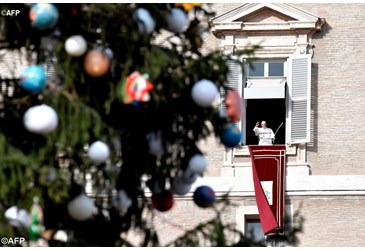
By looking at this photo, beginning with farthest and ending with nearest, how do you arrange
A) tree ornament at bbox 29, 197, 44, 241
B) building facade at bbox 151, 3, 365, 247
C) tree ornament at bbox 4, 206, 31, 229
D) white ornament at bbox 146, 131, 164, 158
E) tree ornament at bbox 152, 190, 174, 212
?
building facade at bbox 151, 3, 365, 247, tree ornament at bbox 152, 190, 174, 212, white ornament at bbox 146, 131, 164, 158, tree ornament at bbox 4, 206, 31, 229, tree ornament at bbox 29, 197, 44, 241

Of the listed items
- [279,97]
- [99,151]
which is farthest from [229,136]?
[279,97]

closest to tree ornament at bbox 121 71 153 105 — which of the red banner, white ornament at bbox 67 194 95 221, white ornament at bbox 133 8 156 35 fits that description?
white ornament at bbox 133 8 156 35

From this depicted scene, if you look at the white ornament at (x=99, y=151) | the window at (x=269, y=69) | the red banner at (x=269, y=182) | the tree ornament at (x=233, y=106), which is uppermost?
the window at (x=269, y=69)

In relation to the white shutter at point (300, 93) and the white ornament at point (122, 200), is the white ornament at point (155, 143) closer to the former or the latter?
the white ornament at point (122, 200)

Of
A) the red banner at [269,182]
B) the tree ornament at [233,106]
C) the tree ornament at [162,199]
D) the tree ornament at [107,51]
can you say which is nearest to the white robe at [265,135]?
the red banner at [269,182]

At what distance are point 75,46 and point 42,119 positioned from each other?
76 centimetres

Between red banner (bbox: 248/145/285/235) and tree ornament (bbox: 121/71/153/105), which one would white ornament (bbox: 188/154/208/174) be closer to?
tree ornament (bbox: 121/71/153/105)

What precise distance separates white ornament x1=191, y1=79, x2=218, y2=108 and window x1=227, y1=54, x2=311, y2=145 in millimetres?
13169

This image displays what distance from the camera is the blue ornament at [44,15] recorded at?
13867mm

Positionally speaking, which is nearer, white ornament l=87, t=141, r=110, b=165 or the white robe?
white ornament l=87, t=141, r=110, b=165

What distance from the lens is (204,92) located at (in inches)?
559

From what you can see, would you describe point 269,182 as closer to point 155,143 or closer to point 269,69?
point 269,69

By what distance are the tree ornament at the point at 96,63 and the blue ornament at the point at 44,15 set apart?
0.42 meters

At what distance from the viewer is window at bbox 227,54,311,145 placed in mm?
27578
